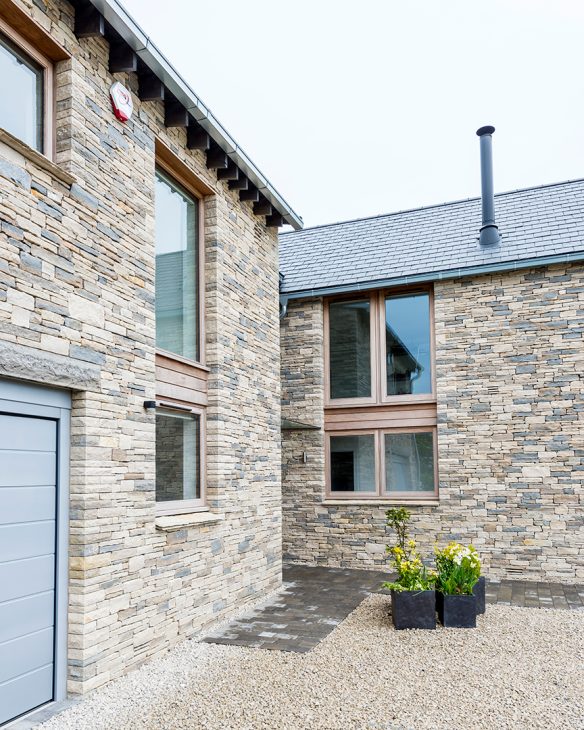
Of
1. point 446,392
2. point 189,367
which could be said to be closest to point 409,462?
point 446,392

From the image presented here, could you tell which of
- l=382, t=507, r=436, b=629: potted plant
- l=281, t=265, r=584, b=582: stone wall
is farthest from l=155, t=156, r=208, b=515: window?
l=281, t=265, r=584, b=582: stone wall

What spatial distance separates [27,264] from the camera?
4477 mm

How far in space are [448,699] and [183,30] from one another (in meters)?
28.4

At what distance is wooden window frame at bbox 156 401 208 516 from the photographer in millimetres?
6377

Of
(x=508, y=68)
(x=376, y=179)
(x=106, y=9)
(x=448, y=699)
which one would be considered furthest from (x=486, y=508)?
(x=376, y=179)

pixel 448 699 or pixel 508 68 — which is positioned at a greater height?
pixel 508 68

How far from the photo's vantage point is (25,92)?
16.0 ft

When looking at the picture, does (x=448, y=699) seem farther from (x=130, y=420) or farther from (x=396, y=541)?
(x=396, y=541)

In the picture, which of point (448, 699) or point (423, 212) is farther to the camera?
point (423, 212)

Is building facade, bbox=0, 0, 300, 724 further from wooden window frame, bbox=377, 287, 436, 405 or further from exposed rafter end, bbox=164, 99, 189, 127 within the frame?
wooden window frame, bbox=377, 287, 436, 405

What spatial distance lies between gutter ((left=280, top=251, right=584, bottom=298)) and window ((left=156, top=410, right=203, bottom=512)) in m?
4.08

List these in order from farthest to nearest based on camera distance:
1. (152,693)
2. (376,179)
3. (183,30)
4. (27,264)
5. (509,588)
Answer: (376,179), (183,30), (509,588), (152,693), (27,264)

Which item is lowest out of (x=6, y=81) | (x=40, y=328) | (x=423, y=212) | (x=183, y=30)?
(x=40, y=328)

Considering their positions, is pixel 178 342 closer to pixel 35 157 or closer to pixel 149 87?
pixel 149 87
